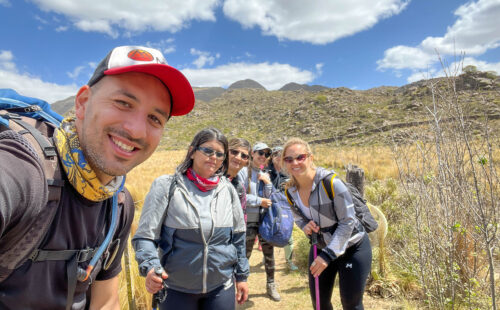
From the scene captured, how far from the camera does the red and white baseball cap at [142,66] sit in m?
1.05

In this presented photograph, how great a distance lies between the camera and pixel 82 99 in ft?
3.49

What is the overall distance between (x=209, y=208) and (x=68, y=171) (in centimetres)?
130

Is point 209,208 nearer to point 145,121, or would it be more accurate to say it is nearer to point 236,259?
point 236,259

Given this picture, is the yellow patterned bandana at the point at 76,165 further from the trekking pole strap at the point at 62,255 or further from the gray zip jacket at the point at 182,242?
the gray zip jacket at the point at 182,242

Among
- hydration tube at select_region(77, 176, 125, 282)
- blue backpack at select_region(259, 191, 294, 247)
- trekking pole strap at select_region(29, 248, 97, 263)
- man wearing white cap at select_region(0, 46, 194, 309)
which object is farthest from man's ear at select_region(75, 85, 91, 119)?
blue backpack at select_region(259, 191, 294, 247)

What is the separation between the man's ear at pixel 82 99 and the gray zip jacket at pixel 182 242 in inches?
43.8

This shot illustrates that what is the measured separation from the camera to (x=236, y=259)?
86.3 inches

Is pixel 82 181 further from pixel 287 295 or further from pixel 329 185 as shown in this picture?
pixel 287 295

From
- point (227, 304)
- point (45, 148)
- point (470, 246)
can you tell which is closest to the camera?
point (45, 148)

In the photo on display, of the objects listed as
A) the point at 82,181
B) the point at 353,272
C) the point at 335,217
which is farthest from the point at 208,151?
the point at 353,272

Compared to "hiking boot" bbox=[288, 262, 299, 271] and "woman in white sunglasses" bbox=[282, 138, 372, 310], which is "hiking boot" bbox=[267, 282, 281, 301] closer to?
"hiking boot" bbox=[288, 262, 299, 271]

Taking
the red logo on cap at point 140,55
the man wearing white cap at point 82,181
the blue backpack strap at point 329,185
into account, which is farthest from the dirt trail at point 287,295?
the red logo on cap at point 140,55

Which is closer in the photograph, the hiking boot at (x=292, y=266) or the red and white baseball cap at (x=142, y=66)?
the red and white baseball cap at (x=142, y=66)

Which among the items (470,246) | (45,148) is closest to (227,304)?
(45,148)
